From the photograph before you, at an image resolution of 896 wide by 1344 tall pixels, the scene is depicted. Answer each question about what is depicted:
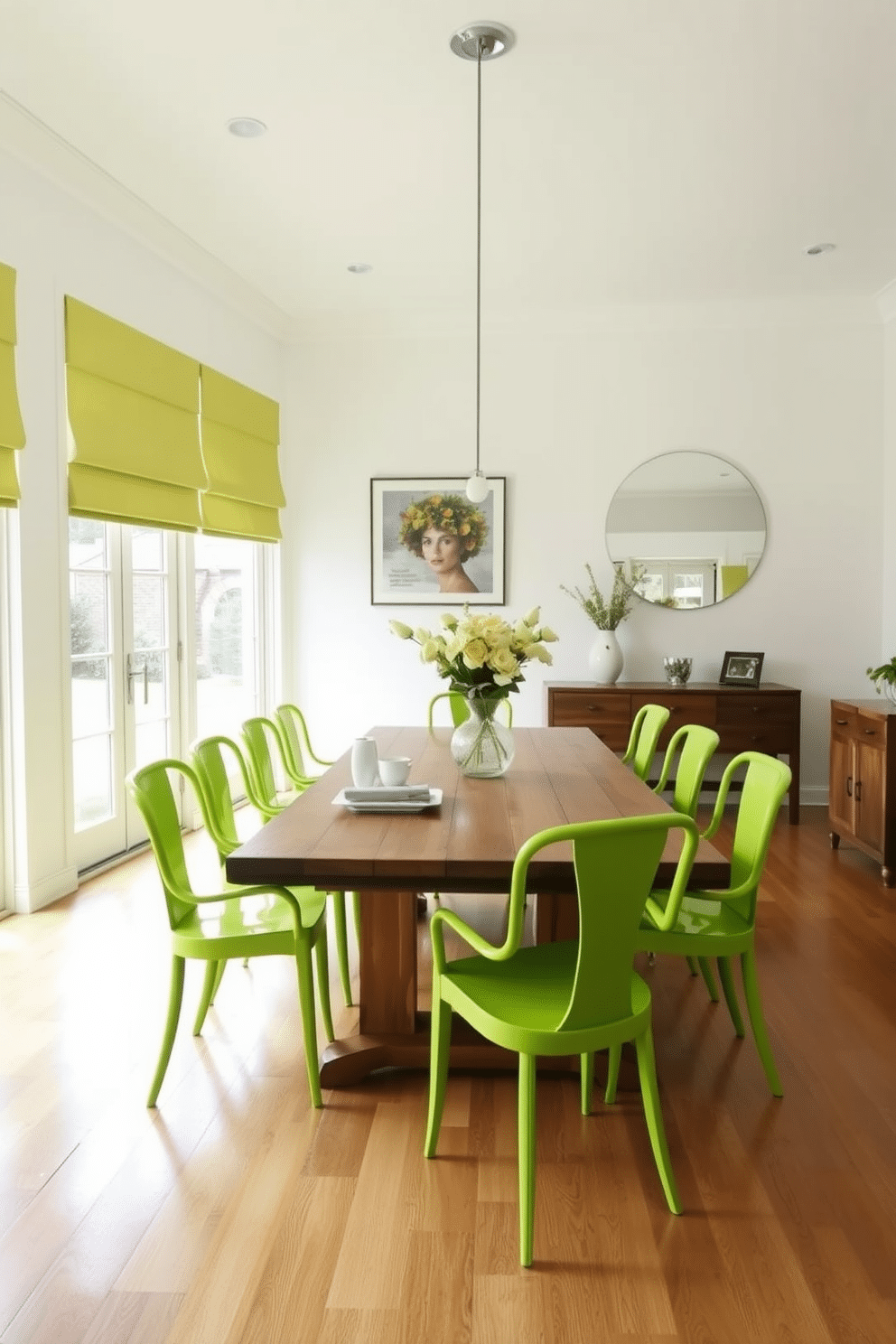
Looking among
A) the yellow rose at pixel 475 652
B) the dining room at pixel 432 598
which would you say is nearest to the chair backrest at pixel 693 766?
the dining room at pixel 432 598

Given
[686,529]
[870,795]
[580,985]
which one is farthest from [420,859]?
[686,529]

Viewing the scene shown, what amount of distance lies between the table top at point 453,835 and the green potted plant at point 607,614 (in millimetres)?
2679

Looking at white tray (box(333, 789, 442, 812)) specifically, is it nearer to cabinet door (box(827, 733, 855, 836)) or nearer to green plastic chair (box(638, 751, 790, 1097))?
green plastic chair (box(638, 751, 790, 1097))

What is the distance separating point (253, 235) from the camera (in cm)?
490

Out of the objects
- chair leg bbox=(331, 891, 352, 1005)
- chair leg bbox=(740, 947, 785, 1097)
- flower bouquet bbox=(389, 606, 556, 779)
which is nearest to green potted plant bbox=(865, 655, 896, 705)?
flower bouquet bbox=(389, 606, 556, 779)

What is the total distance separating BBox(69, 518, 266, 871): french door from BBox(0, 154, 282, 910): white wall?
0.22 metres

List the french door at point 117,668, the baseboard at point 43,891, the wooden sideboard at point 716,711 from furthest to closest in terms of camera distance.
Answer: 1. the wooden sideboard at point 716,711
2. the french door at point 117,668
3. the baseboard at point 43,891

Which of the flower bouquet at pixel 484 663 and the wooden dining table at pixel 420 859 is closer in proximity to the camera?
the wooden dining table at pixel 420 859

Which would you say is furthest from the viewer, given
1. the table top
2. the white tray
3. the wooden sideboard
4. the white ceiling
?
the wooden sideboard

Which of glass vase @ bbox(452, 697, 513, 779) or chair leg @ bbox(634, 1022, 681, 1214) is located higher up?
glass vase @ bbox(452, 697, 513, 779)

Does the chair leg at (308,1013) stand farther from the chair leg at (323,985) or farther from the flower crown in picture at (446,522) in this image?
the flower crown in picture at (446,522)

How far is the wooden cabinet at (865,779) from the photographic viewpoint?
15.0 feet

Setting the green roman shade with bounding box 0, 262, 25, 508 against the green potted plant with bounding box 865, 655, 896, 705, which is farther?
the green potted plant with bounding box 865, 655, 896, 705

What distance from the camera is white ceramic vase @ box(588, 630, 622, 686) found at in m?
6.05
